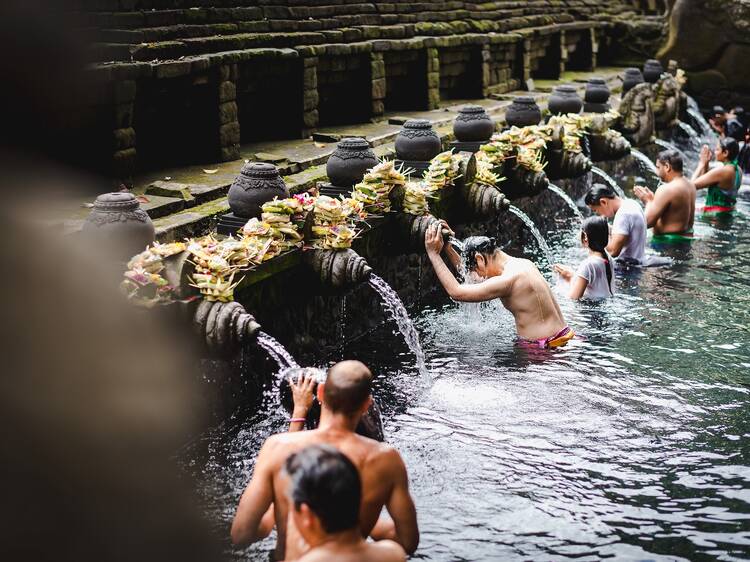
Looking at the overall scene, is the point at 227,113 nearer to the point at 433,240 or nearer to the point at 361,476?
the point at 433,240

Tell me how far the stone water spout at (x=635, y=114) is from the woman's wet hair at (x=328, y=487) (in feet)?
49.3

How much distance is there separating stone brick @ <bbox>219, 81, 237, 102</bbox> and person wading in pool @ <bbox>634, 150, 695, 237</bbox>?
521 centimetres

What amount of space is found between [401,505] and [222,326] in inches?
84.3

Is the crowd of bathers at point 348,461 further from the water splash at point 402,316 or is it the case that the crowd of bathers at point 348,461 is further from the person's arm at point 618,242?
the person's arm at point 618,242

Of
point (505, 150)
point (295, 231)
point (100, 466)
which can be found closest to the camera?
point (100, 466)

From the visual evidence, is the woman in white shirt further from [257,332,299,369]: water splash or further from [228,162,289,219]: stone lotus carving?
[257,332,299,369]: water splash

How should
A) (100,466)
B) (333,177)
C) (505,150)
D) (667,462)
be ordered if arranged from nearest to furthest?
(100,466) < (667,462) < (333,177) < (505,150)

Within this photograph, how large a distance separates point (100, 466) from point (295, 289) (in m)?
2.78

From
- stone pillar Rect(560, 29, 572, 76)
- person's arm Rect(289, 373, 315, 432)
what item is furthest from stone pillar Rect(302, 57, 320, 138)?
stone pillar Rect(560, 29, 572, 76)

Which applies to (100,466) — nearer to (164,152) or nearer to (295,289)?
(295,289)

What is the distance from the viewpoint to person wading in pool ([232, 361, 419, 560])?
4.34m

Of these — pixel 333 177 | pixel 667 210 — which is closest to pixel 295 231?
pixel 333 177

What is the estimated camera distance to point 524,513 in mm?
5672

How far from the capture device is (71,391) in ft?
15.9
